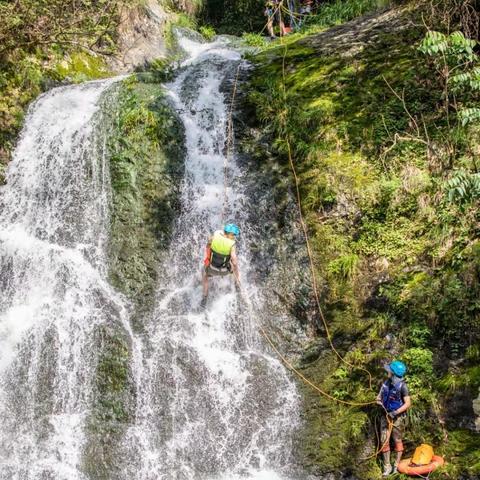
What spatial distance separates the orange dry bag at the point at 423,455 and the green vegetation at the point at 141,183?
4.65 m

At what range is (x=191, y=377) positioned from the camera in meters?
7.86

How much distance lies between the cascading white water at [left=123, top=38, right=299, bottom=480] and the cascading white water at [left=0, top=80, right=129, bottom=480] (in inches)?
34.1

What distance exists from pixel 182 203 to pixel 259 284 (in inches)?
92.1

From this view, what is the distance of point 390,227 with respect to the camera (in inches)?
327

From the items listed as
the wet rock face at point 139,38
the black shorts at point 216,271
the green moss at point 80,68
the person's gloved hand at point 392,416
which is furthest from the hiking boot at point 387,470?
the wet rock face at point 139,38

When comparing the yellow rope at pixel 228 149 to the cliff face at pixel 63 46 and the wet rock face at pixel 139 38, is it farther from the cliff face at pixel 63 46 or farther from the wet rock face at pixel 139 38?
the wet rock face at pixel 139 38

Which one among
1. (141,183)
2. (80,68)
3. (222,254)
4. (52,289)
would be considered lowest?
(52,289)

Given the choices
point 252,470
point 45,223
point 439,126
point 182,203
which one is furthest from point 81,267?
point 439,126

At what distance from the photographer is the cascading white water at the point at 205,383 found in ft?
23.7

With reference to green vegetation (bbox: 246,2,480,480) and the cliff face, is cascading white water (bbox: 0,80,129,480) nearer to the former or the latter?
the cliff face

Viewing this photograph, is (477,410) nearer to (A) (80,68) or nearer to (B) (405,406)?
(B) (405,406)

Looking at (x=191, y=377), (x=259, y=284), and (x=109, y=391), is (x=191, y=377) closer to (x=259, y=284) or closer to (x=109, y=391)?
(x=109, y=391)

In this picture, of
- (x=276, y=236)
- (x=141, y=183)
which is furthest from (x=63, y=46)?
(x=276, y=236)

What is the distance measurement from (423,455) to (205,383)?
324cm
